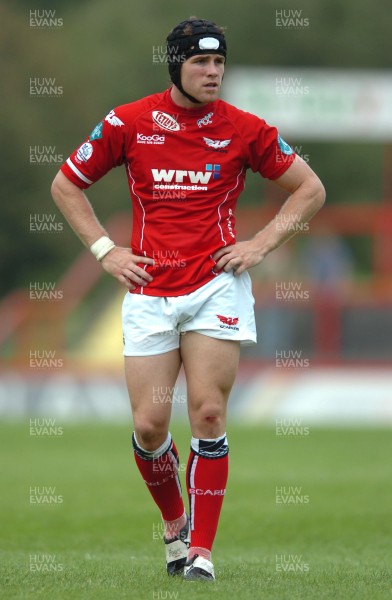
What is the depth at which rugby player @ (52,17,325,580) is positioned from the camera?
21.4 ft

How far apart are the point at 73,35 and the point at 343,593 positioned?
152 ft

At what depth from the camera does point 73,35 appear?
5081cm

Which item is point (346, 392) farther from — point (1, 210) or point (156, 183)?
point (1, 210)

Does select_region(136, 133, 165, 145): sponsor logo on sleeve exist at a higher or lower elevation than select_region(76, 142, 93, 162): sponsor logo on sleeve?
higher

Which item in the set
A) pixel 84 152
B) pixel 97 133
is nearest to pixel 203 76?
pixel 97 133

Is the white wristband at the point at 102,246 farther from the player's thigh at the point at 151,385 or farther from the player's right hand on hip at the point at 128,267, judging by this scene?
the player's thigh at the point at 151,385

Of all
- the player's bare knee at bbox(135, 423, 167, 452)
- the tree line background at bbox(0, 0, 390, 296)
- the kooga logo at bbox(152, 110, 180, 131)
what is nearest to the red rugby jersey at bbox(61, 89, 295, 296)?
the kooga logo at bbox(152, 110, 180, 131)

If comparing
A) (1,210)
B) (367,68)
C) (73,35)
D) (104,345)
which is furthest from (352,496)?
(73,35)

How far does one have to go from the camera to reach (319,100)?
25094 mm

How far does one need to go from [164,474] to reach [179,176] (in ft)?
4.96

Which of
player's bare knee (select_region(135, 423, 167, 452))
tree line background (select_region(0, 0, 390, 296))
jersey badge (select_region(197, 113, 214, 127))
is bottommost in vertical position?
tree line background (select_region(0, 0, 390, 296))

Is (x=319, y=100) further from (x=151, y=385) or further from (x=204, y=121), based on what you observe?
(x=151, y=385)

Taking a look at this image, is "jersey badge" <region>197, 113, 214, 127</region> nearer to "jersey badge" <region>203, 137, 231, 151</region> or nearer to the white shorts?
"jersey badge" <region>203, 137, 231, 151</region>

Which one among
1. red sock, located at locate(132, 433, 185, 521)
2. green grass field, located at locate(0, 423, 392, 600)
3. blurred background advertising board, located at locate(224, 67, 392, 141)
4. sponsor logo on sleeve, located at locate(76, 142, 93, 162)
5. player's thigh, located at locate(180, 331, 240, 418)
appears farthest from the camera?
blurred background advertising board, located at locate(224, 67, 392, 141)
